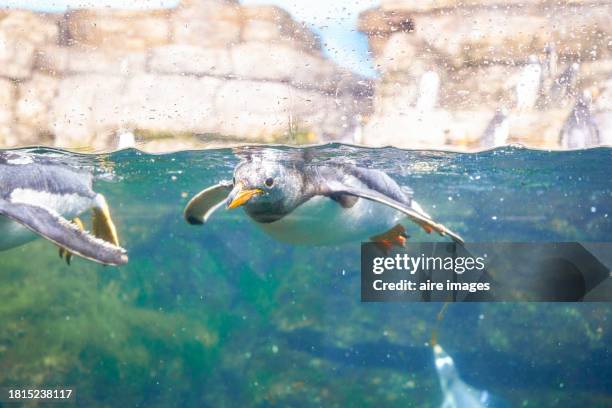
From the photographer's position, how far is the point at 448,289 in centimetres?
751

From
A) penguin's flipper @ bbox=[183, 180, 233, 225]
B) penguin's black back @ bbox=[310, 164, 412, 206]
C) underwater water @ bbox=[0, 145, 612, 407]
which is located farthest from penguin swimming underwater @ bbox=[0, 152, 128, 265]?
underwater water @ bbox=[0, 145, 612, 407]

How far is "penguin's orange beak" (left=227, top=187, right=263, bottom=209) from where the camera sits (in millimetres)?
4742

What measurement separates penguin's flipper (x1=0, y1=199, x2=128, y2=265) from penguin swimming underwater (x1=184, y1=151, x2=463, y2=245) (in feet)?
3.92

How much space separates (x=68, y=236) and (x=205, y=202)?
2.30 meters

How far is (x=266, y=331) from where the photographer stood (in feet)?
44.5

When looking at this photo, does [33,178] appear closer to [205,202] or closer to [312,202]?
[205,202]

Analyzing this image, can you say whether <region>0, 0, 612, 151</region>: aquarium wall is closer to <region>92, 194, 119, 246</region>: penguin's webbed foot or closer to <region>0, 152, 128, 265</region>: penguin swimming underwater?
<region>0, 152, 128, 265</region>: penguin swimming underwater

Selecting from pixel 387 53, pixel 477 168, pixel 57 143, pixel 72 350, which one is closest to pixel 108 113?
pixel 57 143

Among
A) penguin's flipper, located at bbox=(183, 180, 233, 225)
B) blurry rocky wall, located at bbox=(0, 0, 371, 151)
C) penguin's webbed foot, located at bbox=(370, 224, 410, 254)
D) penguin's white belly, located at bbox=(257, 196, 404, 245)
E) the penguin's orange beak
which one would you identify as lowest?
penguin's webbed foot, located at bbox=(370, 224, 410, 254)

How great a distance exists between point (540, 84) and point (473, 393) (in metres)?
7.28

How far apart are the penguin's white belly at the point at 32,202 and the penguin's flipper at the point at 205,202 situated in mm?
1380

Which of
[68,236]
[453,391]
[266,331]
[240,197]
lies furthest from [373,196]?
[266,331]

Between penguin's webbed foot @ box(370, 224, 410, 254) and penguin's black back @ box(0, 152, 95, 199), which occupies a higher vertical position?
penguin's black back @ box(0, 152, 95, 199)

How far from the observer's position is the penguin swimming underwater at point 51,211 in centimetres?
389
